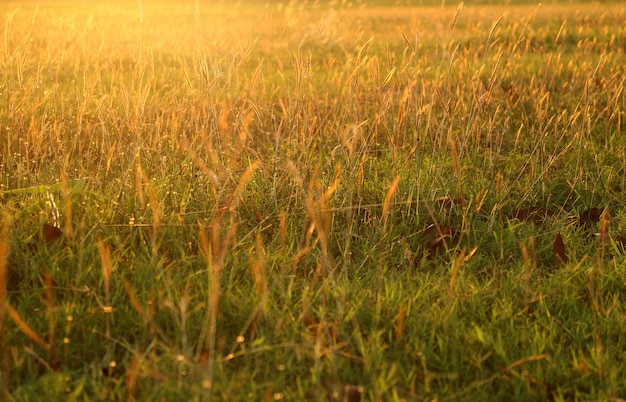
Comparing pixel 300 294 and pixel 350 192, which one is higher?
pixel 350 192

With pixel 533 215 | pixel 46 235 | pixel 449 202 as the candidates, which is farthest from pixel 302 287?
pixel 533 215

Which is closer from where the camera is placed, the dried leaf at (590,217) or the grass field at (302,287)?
the grass field at (302,287)

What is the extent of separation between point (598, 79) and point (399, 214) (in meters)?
2.91

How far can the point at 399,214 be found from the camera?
2475mm

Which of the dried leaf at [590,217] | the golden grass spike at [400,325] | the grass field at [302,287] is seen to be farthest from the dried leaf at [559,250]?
the golden grass spike at [400,325]

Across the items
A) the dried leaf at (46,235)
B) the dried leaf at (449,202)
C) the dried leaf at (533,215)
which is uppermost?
the dried leaf at (46,235)

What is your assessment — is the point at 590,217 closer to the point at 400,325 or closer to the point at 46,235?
the point at 400,325

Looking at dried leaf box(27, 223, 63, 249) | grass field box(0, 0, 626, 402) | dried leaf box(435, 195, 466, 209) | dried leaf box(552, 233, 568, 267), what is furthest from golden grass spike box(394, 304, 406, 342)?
dried leaf box(27, 223, 63, 249)

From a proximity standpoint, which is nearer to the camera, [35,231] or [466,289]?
[466,289]

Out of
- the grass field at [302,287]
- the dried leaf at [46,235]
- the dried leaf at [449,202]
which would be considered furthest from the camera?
the dried leaf at [449,202]

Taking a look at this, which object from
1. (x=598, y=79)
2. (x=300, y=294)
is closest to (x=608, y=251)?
(x=300, y=294)

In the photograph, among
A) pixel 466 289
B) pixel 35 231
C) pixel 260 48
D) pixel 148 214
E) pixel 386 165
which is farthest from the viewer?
pixel 260 48

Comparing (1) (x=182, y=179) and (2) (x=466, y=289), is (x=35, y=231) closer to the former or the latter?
(1) (x=182, y=179)

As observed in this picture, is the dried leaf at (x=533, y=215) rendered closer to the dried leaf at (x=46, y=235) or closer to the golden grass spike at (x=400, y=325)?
the golden grass spike at (x=400, y=325)
